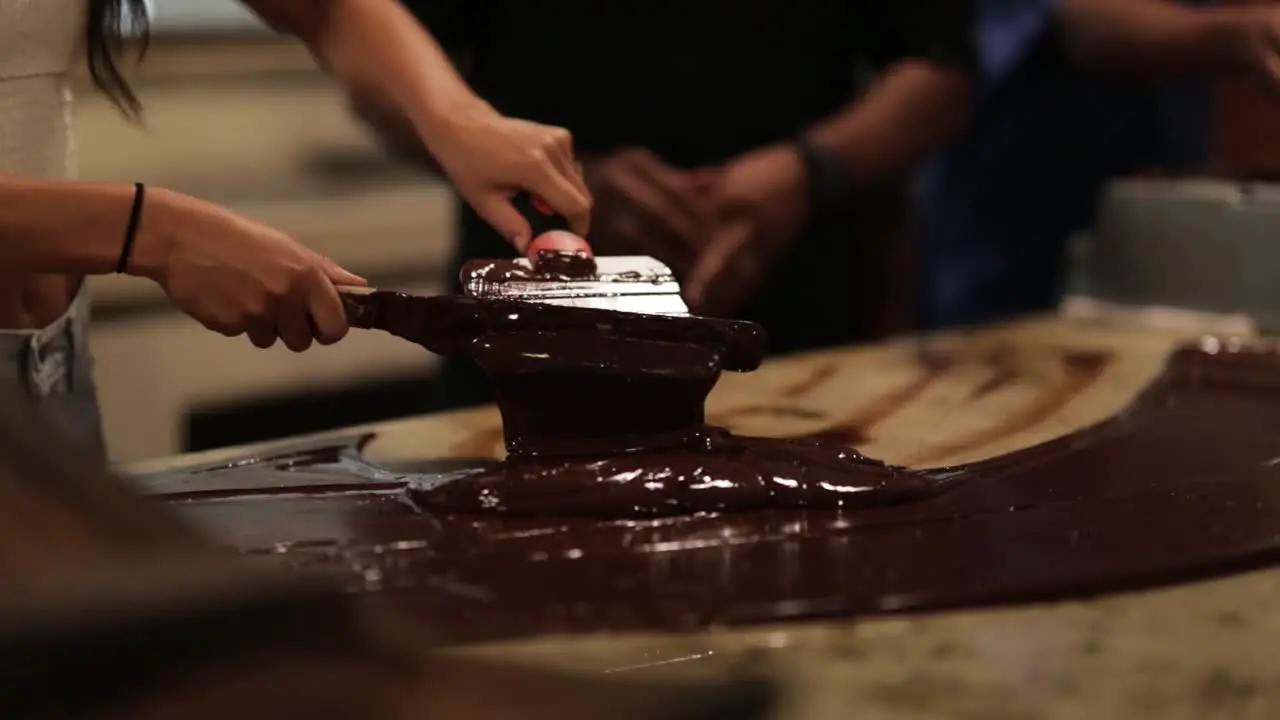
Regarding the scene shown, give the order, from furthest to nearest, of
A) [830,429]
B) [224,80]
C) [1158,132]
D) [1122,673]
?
[224,80], [1158,132], [830,429], [1122,673]

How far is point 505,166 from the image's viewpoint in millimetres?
996

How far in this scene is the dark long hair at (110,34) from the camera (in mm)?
928

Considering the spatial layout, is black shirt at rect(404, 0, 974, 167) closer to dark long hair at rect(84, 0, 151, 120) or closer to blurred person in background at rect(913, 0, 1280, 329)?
blurred person in background at rect(913, 0, 1280, 329)

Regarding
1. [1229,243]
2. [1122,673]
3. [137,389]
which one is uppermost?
[1229,243]

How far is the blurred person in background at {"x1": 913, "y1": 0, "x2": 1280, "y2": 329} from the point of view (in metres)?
1.73

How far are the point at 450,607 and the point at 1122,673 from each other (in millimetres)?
294

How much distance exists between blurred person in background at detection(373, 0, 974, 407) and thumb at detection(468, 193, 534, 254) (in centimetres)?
36

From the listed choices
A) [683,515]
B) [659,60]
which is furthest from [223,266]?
[659,60]

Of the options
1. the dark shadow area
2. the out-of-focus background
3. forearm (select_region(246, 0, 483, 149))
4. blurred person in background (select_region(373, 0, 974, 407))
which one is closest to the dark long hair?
forearm (select_region(246, 0, 483, 149))

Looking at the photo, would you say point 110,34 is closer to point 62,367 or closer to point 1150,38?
point 62,367

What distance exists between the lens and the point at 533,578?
2.26 feet

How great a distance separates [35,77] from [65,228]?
0.60 ft

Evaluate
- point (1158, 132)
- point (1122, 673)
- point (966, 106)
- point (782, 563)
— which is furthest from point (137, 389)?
point (1122, 673)

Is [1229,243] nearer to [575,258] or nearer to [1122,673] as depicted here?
[575,258]
